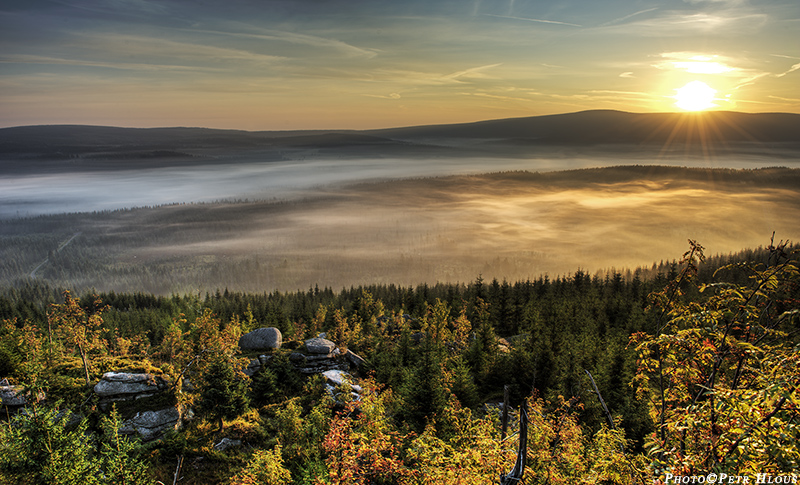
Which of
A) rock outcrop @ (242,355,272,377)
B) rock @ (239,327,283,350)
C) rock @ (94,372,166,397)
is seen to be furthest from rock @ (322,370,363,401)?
rock @ (94,372,166,397)

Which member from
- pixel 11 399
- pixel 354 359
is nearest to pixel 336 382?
pixel 354 359

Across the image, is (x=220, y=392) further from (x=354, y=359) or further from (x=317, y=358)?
(x=354, y=359)

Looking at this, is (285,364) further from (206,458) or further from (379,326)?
(379,326)

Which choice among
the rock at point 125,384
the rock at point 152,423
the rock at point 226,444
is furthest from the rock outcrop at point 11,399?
the rock at point 226,444

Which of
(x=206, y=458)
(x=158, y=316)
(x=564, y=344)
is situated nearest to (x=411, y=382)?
(x=206, y=458)

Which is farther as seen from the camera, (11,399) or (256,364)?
(256,364)

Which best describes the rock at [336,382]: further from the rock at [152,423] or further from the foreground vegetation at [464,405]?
the rock at [152,423]

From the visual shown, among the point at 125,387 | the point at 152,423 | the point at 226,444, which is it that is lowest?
the point at 226,444

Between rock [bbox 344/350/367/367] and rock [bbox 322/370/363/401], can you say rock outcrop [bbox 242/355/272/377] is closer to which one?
rock [bbox 322/370/363/401]
